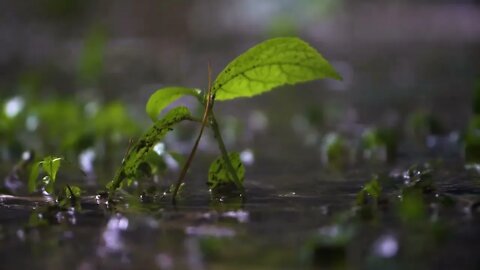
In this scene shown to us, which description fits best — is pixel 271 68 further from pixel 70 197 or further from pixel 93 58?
pixel 93 58

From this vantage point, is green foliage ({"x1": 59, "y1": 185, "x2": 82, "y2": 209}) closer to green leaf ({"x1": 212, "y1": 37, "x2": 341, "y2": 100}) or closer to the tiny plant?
the tiny plant

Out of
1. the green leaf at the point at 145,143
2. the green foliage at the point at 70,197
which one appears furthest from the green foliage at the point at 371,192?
the green foliage at the point at 70,197

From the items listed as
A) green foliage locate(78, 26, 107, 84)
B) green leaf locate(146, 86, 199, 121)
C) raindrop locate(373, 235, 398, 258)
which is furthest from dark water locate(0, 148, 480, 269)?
green foliage locate(78, 26, 107, 84)

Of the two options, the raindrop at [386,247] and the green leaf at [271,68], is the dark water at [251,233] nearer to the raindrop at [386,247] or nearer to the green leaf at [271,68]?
the raindrop at [386,247]

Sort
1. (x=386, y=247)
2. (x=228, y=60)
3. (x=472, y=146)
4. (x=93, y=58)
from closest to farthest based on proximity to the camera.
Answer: (x=386, y=247) → (x=472, y=146) → (x=93, y=58) → (x=228, y=60)

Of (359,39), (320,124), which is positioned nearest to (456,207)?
(320,124)

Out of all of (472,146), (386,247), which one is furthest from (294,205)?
(472,146)

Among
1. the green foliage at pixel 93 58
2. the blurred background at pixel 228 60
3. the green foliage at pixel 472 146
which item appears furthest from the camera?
the green foliage at pixel 93 58
